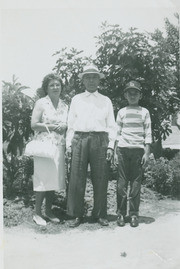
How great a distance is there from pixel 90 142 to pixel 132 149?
418 millimetres

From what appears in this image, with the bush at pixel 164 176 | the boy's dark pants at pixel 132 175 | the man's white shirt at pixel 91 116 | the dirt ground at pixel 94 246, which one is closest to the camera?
the dirt ground at pixel 94 246

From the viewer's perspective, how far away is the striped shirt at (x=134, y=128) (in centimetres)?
379

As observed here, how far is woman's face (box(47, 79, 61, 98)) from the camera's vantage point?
12.6 ft

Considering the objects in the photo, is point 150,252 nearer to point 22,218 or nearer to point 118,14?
point 22,218

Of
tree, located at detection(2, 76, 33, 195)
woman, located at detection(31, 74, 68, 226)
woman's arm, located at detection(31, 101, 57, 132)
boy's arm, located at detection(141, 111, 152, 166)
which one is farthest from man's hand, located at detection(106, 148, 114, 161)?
tree, located at detection(2, 76, 33, 195)

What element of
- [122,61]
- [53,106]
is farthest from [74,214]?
[122,61]

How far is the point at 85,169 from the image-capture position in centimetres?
382

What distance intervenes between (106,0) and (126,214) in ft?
6.84

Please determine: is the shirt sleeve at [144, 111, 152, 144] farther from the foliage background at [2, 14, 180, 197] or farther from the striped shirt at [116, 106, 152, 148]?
the foliage background at [2, 14, 180, 197]

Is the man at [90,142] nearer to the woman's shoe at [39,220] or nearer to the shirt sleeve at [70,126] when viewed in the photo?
the shirt sleeve at [70,126]

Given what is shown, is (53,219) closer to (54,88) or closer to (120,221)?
(120,221)

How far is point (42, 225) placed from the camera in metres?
3.82

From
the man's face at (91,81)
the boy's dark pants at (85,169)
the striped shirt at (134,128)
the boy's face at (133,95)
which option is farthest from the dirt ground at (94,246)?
the man's face at (91,81)

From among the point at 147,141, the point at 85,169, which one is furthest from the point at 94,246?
the point at 147,141
